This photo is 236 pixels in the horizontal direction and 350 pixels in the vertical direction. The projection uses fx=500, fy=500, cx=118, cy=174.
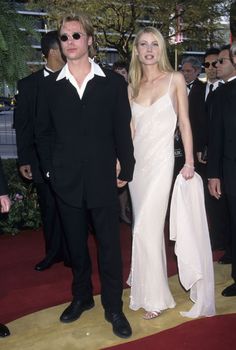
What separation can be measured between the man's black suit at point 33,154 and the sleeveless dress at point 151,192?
1.06m

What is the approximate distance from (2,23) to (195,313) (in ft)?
8.29

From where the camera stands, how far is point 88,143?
3383 mm

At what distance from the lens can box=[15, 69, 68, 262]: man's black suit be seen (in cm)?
442

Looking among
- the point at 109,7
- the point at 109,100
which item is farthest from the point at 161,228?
the point at 109,7

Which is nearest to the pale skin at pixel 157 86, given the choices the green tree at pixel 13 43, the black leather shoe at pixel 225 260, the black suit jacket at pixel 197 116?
the green tree at pixel 13 43

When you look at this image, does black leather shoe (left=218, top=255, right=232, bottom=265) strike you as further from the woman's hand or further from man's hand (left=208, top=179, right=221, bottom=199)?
the woman's hand

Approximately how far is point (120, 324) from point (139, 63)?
1.95m

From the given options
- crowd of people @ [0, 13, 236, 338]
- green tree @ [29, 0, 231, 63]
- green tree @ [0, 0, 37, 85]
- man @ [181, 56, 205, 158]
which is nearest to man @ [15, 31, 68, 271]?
crowd of people @ [0, 13, 236, 338]

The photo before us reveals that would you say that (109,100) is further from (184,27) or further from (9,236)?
(184,27)

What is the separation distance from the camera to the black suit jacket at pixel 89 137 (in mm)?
3375

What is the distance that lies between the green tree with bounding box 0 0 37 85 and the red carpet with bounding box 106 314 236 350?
201 centimetres

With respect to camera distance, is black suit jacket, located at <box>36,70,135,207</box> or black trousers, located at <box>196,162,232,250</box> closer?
black suit jacket, located at <box>36,70,135,207</box>

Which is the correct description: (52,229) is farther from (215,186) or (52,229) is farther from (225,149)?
(225,149)

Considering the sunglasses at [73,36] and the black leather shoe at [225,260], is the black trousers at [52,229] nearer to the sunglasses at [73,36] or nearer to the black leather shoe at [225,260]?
the black leather shoe at [225,260]
